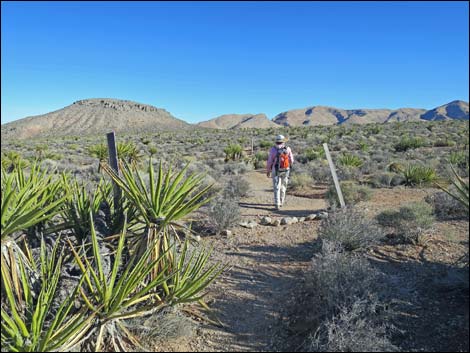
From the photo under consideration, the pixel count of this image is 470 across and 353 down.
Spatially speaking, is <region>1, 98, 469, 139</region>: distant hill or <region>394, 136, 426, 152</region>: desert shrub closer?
<region>394, 136, 426, 152</region>: desert shrub

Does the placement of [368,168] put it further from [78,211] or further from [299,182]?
[78,211]

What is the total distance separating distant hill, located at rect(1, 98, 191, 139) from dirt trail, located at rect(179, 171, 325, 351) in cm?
7914

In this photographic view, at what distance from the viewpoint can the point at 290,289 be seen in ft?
15.5

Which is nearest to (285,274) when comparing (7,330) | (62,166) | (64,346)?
(64,346)

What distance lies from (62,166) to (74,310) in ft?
47.1

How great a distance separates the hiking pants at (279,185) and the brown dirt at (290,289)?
5.24 feet

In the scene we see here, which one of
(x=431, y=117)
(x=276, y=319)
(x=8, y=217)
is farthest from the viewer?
(x=431, y=117)

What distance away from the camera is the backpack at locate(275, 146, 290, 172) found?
8562mm

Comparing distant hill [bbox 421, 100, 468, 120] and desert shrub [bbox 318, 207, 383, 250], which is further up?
distant hill [bbox 421, 100, 468, 120]

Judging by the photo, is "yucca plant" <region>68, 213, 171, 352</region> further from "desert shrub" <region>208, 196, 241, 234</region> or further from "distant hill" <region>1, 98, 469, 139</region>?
"distant hill" <region>1, 98, 469, 139</region>

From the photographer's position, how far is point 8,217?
296 centimetres

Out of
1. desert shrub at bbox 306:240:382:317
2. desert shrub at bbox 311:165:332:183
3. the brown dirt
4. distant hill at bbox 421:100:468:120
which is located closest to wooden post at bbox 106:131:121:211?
the brown dirt

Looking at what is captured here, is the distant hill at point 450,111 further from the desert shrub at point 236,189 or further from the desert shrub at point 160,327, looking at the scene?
the desert shrub at point 160,327

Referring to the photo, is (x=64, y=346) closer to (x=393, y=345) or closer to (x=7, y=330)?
(x=7, y=330)
